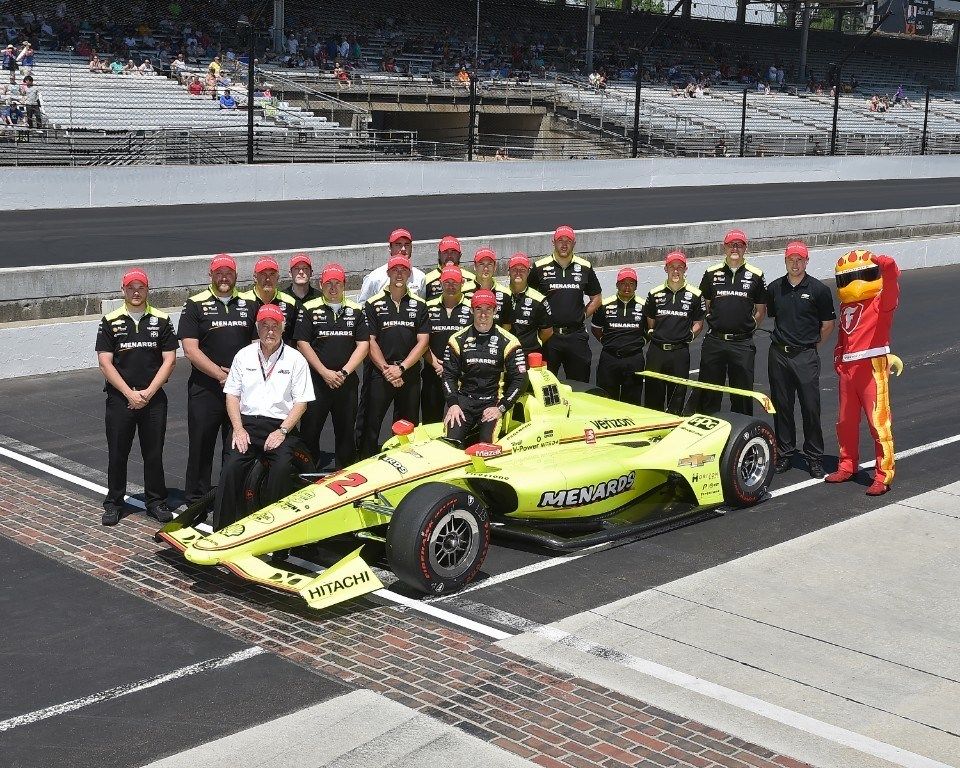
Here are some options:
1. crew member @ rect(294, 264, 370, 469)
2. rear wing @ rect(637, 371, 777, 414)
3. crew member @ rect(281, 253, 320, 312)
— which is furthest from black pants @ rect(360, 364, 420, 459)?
rear wing @ rect(637, 371, 777, 414)

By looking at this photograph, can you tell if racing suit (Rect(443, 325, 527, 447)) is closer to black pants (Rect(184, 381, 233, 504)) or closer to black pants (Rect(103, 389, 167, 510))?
black pants (Rect(184, 381, 233, 504))

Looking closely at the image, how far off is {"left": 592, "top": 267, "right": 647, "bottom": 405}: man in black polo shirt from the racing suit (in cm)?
193

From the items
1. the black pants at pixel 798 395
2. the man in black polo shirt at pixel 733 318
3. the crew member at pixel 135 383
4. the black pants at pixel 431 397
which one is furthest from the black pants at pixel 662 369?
the crew member at pixel 135 383

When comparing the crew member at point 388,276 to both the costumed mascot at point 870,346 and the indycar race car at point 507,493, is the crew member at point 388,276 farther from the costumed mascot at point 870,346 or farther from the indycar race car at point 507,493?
the costumed mascot at point 870,346

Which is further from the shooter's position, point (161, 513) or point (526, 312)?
point (526, 312)

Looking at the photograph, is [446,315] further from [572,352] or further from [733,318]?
[733,318]

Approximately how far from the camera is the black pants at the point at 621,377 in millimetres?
A: 11398

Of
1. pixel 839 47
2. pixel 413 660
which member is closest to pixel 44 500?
pixel 413 660

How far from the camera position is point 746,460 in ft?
32.8

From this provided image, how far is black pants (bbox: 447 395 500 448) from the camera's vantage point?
9344 millimetres

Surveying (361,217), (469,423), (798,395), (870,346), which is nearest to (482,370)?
(469,423)

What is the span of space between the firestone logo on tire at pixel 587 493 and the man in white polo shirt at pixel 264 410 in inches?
68.8

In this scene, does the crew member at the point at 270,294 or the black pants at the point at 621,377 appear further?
the black pants at the point at 621,377

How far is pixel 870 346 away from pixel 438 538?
4.35 meters
